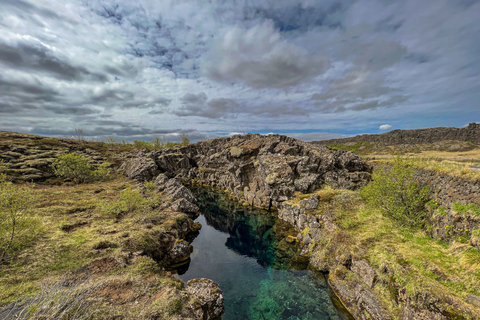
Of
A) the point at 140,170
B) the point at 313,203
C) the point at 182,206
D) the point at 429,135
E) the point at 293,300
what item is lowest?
the point at 293,300

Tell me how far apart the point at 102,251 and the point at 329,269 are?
91.6ft

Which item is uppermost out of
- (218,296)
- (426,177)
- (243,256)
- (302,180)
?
(426,177)

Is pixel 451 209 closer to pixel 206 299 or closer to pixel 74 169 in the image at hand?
pixel 206 299

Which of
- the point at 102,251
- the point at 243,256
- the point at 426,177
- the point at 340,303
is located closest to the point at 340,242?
the point at 340,303

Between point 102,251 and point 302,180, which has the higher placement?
point 302,180

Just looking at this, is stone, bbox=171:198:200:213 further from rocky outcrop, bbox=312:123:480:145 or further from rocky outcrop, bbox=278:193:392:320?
rocky outcrop, bbox=312:123:480:145

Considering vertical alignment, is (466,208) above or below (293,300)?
above

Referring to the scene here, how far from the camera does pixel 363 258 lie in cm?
1852

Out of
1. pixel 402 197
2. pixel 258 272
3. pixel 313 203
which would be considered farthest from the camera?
pixel 313 203

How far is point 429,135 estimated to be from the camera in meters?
119

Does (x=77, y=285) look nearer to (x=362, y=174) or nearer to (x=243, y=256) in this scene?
(x=243, y=256)

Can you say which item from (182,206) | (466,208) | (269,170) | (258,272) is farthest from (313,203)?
(182,206)

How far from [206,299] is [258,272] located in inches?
465

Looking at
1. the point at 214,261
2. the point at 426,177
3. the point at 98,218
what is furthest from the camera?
the point at 98,218
